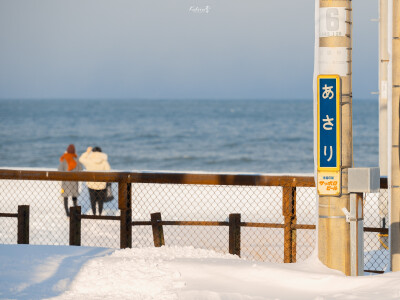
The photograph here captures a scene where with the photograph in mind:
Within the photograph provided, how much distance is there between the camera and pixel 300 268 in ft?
22.8

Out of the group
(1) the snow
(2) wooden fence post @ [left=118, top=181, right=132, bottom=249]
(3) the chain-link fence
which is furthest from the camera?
(2) wooden fence post @ [left=118, top=181, right=132, bottom=249]

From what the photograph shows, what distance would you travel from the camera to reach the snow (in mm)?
6273

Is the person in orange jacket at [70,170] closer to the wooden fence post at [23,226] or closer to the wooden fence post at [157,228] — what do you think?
the wooden fence post at [23,226]

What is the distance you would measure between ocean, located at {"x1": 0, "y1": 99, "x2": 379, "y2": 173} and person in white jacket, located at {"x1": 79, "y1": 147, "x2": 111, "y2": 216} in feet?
93.2

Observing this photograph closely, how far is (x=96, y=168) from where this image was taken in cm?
1628

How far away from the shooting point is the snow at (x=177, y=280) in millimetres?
6273

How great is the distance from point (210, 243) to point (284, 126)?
68.7 m

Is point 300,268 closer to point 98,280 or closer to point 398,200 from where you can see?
point 398,200

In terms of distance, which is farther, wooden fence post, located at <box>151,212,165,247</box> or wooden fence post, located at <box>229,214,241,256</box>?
wooden fence post, located at <box>151,212,165,247</box>

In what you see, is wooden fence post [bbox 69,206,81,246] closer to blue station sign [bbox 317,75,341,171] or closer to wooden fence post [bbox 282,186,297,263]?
wooden fence post [bbox 282,186,297,263]

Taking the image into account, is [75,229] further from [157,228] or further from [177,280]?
[177,280]

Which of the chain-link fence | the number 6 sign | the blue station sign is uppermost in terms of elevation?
the number 6 sign

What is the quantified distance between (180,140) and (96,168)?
5087 cm

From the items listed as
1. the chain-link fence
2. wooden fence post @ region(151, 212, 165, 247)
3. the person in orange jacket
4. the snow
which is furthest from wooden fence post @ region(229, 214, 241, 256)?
the person in orange jacket
